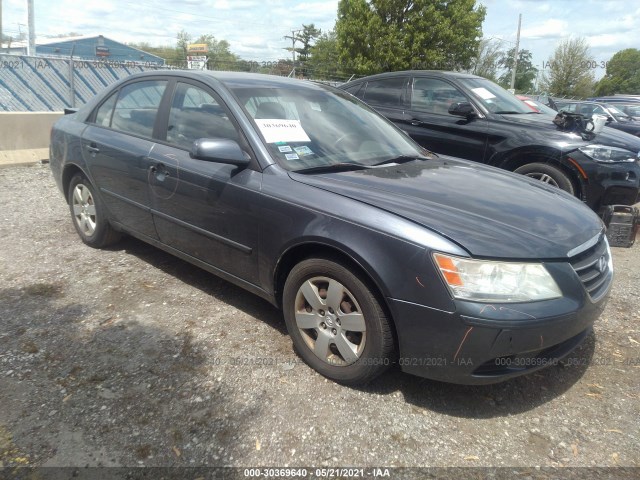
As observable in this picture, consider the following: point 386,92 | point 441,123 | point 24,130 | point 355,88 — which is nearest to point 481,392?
point 441,123

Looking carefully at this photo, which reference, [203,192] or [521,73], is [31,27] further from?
[521,73]

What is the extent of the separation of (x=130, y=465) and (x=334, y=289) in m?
1.22

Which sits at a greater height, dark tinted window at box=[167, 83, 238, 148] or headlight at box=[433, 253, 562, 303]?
dark tinted window at box=[167, 83, 238, 148]

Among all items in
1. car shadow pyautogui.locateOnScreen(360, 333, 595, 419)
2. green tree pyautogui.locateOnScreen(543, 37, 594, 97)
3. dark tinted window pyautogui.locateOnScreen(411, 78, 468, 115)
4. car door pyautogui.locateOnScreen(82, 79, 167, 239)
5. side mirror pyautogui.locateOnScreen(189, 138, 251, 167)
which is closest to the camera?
car shadow pyautogui.locateOnScreen(360, 333, 595, 419)

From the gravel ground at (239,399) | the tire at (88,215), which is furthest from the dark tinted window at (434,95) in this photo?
the tire at (88,215)

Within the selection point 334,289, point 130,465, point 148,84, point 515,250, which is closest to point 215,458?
point 130,465

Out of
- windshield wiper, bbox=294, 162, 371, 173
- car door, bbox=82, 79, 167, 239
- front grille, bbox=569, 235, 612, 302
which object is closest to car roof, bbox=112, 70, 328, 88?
car door, bbox=82, 79, 167, 239

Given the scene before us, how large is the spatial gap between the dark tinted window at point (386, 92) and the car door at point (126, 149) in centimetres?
345

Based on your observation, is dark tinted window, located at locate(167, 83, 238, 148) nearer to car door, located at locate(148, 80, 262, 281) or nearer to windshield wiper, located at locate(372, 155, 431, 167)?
car door, located at locate(148, 80, 262, 281)

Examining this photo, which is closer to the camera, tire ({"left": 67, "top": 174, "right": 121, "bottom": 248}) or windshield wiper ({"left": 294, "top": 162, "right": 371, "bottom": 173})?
windshield wiper ({"left": 294, "top": 162, "right": 371, "bottom": 173})

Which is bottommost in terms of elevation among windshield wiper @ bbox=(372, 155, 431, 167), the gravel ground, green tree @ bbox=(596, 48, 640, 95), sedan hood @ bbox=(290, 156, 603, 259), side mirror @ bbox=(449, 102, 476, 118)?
the gravel ground

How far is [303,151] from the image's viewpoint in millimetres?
3137

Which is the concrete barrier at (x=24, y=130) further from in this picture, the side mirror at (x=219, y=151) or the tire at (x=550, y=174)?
the tire at (x=550, y=174)

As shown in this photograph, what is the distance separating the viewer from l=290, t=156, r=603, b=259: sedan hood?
7.78ft
